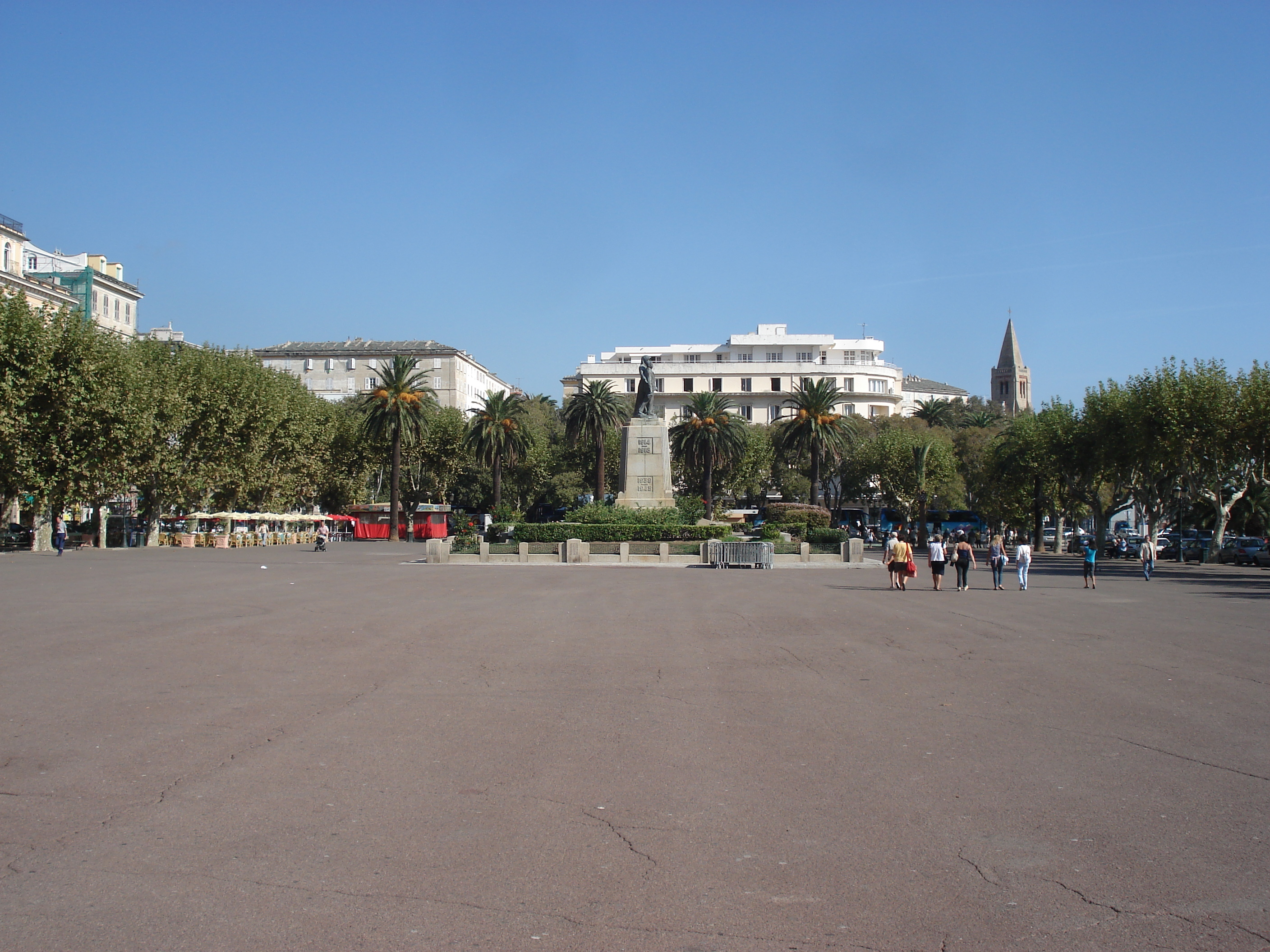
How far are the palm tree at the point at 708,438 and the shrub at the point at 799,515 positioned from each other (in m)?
10.0

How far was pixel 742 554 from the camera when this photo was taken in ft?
108

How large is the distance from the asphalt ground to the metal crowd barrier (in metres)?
18.8

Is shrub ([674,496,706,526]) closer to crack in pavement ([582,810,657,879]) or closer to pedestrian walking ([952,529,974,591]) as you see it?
pedestrian walking ([952,529,974,591])

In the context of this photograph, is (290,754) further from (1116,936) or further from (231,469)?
(231,469)

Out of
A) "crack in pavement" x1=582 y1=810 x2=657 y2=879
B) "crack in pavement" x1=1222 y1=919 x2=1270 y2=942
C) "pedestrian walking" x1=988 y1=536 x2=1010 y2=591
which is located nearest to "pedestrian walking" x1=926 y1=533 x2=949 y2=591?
"pedestrian walking" x1=988 y1=536 x2=1010 y2=591

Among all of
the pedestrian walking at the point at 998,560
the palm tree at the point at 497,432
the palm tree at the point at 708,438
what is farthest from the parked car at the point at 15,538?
the pedestrian walking at the point at 998,560

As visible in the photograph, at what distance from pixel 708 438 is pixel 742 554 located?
1216 inches

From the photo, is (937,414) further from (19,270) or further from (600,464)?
(19,270)

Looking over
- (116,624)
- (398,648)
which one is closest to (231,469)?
(116,624)

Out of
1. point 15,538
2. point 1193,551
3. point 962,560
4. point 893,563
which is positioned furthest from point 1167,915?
point 1193,551

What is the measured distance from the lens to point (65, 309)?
1662 inches

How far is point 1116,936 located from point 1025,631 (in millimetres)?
11533

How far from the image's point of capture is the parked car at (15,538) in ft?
143

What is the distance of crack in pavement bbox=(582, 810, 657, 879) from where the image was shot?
487 centimetres
